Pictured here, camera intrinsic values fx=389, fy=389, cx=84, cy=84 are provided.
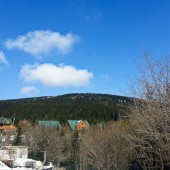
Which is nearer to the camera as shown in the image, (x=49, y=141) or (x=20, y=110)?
(x=49, y=141)

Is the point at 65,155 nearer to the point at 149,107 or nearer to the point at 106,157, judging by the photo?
the point at 106,157

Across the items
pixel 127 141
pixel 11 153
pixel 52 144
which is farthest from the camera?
pixel 52 144

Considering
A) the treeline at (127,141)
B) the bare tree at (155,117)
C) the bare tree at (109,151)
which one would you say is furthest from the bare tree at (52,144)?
the bare tree at (155,117)

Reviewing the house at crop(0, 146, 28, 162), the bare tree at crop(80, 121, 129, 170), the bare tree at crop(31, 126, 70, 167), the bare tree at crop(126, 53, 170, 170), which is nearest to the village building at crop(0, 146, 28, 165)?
the house at crop(0, 146, 28, 162)

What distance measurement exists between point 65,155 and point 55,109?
9562 centimetres

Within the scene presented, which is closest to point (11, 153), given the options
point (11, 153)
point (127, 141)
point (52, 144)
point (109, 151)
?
point (11, 153)

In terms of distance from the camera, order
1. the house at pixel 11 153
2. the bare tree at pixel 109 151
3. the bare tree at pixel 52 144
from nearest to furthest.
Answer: the bare tree at pixel 109 151, the bare tree at pixel 52 144, the house at pixel 11 153

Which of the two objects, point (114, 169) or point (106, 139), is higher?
point (106, 139)

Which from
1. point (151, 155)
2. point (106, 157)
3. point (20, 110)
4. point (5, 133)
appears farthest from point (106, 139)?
point (20, 110)

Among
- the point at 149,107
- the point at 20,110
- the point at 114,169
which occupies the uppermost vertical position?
the point at 20,110

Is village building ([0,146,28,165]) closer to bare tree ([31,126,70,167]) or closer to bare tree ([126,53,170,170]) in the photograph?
bare tree ([31,126,70,167])

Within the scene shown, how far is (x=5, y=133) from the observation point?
97625 millimetres

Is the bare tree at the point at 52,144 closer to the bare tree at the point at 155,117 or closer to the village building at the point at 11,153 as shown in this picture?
the village building at the point at 11,153

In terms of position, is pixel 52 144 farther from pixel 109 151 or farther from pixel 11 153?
pixel 109 151
